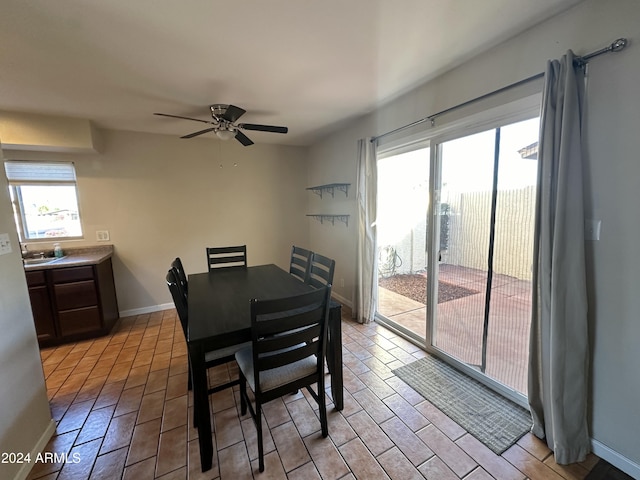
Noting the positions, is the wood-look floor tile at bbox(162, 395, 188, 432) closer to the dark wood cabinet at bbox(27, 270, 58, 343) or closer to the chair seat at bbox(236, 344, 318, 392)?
the chair seat at bbox(236, 344, 318, 392)

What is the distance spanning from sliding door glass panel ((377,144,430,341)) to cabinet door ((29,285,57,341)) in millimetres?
3683

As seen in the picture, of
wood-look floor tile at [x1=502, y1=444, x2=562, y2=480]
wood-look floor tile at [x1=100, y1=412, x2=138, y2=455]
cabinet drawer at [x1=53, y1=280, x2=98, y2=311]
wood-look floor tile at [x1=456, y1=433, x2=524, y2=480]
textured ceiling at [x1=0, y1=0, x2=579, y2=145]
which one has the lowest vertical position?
wood-look floor tile at [x1=502, y1=444, x2=562, y2=480]

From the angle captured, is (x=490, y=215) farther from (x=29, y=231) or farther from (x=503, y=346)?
(x=29, y=231)

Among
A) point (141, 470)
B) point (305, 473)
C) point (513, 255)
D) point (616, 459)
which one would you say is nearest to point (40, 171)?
point (141, 470)

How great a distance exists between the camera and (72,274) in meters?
2.88

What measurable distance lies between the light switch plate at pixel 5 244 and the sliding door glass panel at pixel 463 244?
9.88 ft

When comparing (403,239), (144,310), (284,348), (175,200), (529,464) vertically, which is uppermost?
(175,200)

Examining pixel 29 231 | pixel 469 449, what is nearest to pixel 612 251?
pixel 469 449

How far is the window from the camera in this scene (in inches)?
122

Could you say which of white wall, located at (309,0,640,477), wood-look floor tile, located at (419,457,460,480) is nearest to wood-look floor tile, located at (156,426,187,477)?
wood-look floor tile, located at (419,457,460,480)

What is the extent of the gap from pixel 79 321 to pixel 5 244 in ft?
6.38

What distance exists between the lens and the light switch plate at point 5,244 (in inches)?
57.2

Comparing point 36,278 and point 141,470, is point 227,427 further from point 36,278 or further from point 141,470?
point 36,278

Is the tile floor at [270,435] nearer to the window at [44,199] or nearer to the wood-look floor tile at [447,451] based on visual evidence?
the wood-look floor tile at [447,451]
